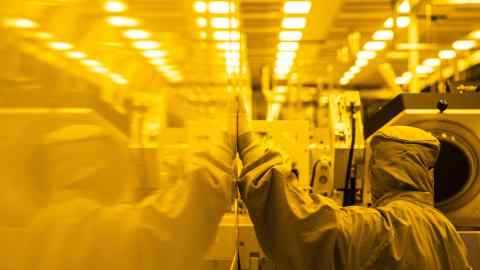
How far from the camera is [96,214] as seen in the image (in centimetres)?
31

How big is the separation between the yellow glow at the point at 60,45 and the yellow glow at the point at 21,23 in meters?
0.02

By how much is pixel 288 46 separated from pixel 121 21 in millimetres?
6111

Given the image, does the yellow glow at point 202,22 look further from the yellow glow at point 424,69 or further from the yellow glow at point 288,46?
the yellow glow at point 424,69

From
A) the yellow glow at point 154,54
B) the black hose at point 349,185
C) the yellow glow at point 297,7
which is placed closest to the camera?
the yellow glow at point 154,54

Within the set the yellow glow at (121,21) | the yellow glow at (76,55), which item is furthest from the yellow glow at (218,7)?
the yellow glow at (76,55)

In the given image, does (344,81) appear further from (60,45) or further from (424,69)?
(60,45)

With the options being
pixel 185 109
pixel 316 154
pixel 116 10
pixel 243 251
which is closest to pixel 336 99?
pixel 316 154

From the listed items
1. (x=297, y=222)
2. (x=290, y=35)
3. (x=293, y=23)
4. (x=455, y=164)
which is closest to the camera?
(x=297, y=222)

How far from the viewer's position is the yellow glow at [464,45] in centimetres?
667

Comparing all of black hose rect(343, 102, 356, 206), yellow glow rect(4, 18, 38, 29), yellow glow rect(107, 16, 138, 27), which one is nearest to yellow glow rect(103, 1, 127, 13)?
yellow glow rect(107, 16, 138, 27)

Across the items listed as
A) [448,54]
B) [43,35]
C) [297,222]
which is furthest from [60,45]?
[448,54]

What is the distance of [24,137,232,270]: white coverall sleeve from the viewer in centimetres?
25

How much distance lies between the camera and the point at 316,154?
322 centimetres

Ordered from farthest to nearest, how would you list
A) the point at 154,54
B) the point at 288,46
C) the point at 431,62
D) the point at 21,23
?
1. the point at 431,62
2. the point at 288,46
3. the point at 154,54
4. the point at 21,23
